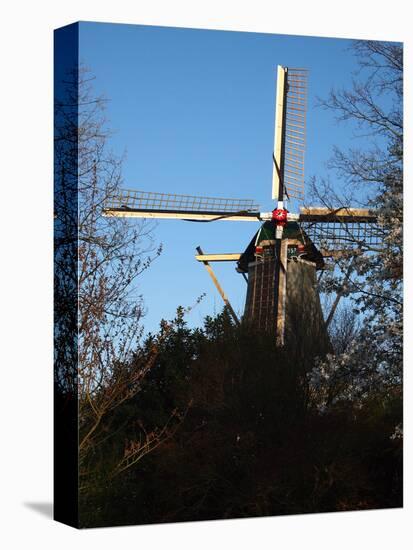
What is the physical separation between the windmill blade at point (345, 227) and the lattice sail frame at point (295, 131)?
1.07 ft

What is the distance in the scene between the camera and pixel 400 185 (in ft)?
50.9

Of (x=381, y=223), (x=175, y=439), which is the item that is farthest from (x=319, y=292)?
(x=175, y=439)

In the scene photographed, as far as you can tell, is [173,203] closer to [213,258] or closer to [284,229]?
[213,258]

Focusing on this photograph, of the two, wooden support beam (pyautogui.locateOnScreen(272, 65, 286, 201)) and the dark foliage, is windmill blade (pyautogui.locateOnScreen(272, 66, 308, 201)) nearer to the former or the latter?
wooden support beam (pyautogui.locateOnScreen(272, 65, 286, 201))

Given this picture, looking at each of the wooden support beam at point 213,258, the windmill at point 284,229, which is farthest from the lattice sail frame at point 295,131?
the wooden support beam at point 213,258

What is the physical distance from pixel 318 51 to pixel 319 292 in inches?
98.0

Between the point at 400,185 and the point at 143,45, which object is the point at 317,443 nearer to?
the point at 400,185

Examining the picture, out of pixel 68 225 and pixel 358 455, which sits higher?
pixel 68 225

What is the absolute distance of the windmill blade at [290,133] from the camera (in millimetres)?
14984

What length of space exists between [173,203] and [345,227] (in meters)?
2.05

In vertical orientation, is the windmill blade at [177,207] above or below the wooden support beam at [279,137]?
below

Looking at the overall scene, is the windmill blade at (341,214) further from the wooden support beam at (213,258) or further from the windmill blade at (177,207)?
the wooden support beam at (213,258)

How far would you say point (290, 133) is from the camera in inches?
606

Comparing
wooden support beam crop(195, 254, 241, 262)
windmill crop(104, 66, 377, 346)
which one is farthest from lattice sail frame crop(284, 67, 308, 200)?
wooden support beam crop(195, 254, 241, 262)
